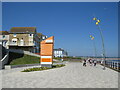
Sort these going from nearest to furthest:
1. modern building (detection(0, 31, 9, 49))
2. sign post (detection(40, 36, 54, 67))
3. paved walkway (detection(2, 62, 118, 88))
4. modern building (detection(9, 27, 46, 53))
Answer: paved walkway (detection(2, 62, 118, 88)) < sign post (detection(40, 36, 54, 67)) < modern building (detection(0, 31, 9, 49)) < modern building (detection(9, 27, 46, 53))

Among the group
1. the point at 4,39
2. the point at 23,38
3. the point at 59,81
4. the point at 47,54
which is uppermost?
the point at 23,38

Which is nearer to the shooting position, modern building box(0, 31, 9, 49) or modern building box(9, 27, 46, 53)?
modern building box(0, 31, 9, 49)

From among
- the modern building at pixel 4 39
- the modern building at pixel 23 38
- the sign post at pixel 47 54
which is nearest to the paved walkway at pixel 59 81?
the sign post at pixel 47 54

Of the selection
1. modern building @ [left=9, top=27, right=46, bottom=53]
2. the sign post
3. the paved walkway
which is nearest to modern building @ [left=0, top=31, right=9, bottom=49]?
modern building @ [left=9, top=27, right=46, bottom=53]

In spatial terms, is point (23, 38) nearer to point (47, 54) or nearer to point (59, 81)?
point (47, 54)

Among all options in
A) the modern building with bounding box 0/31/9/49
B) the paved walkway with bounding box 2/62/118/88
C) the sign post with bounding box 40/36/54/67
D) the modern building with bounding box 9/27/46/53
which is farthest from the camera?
the modern building with bounding box 9/27/46/53

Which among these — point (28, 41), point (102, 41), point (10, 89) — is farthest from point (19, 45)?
point (10, 89)

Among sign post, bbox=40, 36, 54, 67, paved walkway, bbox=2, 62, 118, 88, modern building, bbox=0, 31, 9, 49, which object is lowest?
paved walkway, bbox=2, 62, 118, 88

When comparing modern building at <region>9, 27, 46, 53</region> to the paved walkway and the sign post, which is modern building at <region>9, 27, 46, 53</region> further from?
the paved walkway

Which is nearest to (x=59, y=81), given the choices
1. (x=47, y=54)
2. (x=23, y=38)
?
(x=47, y=54)

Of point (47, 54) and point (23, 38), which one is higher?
point (23, 38)

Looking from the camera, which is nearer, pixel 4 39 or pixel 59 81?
pixel 59 81

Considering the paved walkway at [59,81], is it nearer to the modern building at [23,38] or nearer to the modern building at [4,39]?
the modern building at [23,38]

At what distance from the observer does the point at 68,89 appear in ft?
27.1
